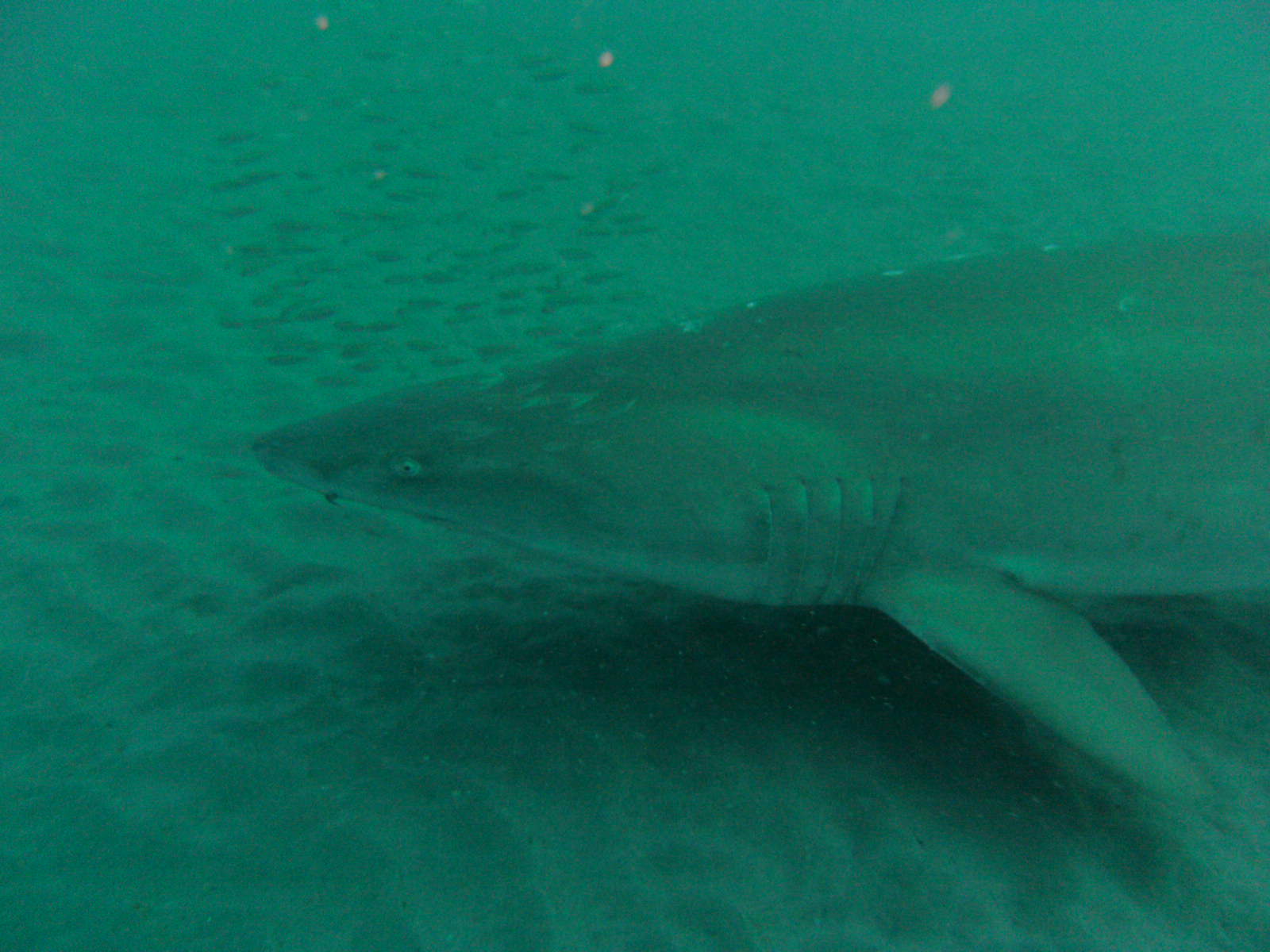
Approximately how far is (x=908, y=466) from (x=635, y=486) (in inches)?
32.6

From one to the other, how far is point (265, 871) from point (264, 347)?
474cm

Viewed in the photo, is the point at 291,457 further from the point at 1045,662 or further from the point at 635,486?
the point at 1045,662

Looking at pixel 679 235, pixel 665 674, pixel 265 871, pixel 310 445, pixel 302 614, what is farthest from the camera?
pixel 679 235

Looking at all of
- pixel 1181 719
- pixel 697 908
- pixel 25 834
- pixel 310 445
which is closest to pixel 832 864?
pixel 697 908

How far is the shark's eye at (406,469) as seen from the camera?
8.00 feet

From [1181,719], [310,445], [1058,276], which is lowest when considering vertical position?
[1181,719]

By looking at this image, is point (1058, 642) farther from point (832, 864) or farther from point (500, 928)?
point (500, 928)

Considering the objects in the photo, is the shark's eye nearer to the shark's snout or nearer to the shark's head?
the shark's head

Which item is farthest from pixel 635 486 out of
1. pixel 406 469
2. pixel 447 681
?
pixel 447 681

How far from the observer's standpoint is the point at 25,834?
→ 7.24 ft

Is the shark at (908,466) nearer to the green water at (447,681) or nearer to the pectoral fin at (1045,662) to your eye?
the pectoral fin at (1045,662)

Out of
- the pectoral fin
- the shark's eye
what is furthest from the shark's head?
the pectoral fin

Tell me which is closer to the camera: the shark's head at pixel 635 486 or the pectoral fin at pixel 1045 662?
the pectoral fin at pixel 1045 662

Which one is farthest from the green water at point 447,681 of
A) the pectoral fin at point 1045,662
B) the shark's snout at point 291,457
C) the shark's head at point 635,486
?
the shark's snout at point 291,457
